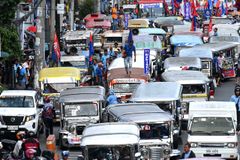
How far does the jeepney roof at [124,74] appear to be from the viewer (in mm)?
42219

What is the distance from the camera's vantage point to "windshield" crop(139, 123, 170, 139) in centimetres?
3077

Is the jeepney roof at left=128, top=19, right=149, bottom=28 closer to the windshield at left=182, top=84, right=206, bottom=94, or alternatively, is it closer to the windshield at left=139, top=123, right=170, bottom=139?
the windshield at left=182, top=84, right=206, bottom=94

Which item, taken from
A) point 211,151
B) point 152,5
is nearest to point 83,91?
point 211,151

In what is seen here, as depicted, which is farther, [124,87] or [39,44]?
[39,44]

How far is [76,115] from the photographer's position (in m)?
34.8

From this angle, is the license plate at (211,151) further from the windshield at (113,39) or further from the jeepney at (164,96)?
the windshield at (113,39)

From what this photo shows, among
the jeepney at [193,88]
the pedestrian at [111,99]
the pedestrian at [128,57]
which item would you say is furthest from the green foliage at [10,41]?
the pedestrian at [111,99]

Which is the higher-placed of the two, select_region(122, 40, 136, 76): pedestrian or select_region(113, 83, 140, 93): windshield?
select_region(122, 40, 136, 76): pedestrian

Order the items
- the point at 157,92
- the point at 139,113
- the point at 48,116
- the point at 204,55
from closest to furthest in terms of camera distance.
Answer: the point at 139,113 → the point at 157,92 → the point at 48,116 → the point at 204,55

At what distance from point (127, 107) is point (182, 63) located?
44.3 feet

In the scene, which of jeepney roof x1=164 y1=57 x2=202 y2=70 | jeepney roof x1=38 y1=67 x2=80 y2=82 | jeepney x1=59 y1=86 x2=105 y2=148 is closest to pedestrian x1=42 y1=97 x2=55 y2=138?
jeepney x1=59 y1=86 x2=105 y2=148

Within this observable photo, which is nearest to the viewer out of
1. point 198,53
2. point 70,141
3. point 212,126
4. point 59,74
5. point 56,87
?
point 212,126

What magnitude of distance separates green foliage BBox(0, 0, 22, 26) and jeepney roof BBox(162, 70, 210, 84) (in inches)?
275

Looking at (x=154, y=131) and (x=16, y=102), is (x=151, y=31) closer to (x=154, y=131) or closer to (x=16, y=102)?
(x=16, y=102)
